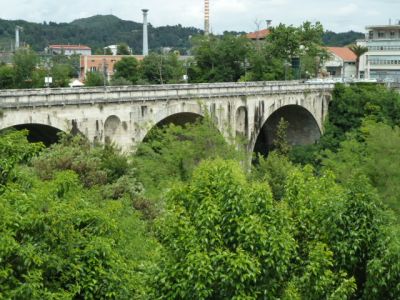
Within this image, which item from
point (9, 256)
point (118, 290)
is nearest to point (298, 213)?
point (118, 290)

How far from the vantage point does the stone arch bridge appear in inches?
1391

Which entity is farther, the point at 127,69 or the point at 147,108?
the point at 127,69

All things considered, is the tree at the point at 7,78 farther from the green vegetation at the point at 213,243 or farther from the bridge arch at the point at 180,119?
the green vegetation at the point at 213,243

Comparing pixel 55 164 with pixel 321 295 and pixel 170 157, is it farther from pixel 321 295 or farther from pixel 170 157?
pixel 321 295

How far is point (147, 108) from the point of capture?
42.4 m

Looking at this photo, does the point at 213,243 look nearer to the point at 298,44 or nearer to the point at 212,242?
the point at 212,242

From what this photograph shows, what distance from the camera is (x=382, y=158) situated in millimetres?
41906

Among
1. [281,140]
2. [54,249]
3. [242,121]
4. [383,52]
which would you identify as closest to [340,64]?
[383,52]

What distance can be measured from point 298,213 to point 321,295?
2268 millimetres

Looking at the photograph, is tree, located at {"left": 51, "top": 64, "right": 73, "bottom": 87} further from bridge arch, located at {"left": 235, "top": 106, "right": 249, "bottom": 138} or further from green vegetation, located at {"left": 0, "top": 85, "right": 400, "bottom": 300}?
green vegetation, located at {"left": 0, "top": 85, "right": 400, "bottom": 300}

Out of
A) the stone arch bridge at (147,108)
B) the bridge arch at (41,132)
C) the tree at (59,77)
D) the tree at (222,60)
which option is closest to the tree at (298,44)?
the tree at (222,60)

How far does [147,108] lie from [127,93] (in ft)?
6.93

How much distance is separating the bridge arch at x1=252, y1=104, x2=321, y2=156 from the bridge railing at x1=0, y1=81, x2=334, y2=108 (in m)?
4.45

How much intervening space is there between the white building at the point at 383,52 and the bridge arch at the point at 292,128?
3256 centimetres
